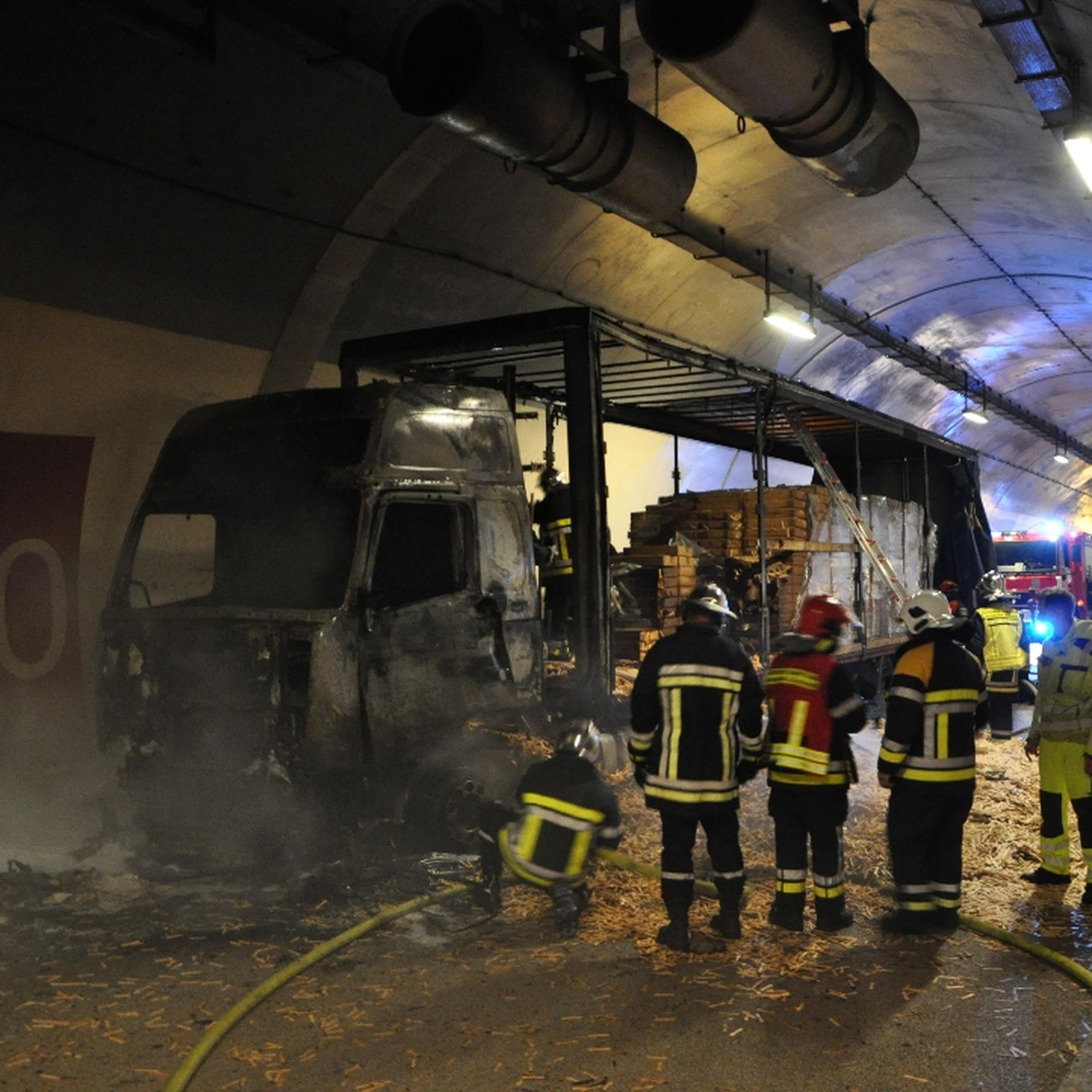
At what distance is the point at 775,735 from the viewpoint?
20.3 ft

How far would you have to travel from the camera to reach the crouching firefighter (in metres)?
5.87

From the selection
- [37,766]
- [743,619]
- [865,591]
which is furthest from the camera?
[865,591]

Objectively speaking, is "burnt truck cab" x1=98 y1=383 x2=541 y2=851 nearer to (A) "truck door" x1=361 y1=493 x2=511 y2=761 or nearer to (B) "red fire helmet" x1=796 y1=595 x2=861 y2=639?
(A) "truck door" x1=361 y1=493 x2=511 y2=761

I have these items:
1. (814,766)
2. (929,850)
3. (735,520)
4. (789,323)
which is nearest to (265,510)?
(814,766)

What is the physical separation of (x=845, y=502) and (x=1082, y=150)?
483 centimetres

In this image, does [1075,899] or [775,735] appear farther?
[1075,899]

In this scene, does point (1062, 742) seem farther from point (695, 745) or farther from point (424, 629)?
point (424, 629)

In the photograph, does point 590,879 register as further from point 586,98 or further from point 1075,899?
point 586,98

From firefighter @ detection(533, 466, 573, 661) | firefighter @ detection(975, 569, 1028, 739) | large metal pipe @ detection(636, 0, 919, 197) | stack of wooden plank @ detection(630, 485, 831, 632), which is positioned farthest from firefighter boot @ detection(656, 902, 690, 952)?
firefighter @ detection(975, 569, 1028, 739)

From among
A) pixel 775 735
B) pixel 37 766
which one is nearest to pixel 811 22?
pixel 775 735

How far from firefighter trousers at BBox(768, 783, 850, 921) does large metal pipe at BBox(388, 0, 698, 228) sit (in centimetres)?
427

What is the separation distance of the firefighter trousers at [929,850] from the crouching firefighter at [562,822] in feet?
5.17

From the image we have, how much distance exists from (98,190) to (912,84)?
25.7ft

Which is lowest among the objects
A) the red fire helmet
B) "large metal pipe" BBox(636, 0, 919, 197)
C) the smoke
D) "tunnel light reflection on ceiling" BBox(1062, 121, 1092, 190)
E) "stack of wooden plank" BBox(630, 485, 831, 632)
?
the smoke
